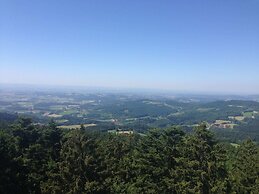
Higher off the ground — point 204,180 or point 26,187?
point 204,180

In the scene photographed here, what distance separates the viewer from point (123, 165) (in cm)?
2850

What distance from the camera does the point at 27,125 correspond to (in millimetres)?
31219

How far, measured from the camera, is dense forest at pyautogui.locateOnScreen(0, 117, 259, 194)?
20875 millimetres

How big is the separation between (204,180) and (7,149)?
633 inches

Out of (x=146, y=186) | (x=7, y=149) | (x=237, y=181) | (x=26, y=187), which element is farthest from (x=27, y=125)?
(x=237, y=181)

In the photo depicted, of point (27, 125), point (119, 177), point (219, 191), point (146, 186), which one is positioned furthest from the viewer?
point (27, 125)

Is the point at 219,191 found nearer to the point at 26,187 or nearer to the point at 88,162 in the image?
the point at 88,162

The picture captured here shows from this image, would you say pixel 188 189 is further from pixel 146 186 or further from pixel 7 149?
pixel 7 149

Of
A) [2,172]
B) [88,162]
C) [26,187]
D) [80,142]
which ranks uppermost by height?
[80,142]

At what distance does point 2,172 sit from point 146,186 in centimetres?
1118

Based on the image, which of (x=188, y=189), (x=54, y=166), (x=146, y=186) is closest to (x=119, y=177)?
(x=146, y=186)

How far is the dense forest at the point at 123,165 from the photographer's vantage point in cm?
2088

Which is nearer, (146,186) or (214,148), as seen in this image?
(214,148)

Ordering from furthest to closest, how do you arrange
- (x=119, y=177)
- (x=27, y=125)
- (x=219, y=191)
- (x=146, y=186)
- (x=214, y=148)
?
(x=27, y=125)
(x=119, y=177)
(x=146, y=186)
(x=214, y=148)
(x=219, y=191)
